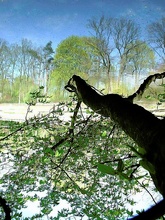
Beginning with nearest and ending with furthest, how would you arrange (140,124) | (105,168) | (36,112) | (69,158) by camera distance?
1. (105,168)
2. (140,124)
3. (69,158)
4. (36,112)

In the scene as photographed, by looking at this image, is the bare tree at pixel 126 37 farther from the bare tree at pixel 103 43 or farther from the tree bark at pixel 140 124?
the tree bark at pixel 140 124

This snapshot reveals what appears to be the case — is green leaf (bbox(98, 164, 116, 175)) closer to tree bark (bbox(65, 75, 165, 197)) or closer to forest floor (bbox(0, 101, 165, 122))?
tree bark (bbox(65, 75, 165, 197))

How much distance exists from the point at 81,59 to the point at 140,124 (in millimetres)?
10252

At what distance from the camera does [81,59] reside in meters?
10.4

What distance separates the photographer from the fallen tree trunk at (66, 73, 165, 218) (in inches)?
10.3

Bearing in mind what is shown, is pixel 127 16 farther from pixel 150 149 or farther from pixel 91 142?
pixel 150 149

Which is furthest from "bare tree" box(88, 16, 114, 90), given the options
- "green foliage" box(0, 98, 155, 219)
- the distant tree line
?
"green foliage" box(0, 98, 155, 219)

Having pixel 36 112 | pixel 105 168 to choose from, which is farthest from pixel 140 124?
pixel 36 112

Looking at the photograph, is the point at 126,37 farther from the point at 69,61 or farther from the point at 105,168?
the point at 105,168

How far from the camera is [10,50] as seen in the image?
11180 millimetres

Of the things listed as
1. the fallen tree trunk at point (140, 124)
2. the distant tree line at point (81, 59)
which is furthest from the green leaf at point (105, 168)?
the distant tree line at point (81, 59)

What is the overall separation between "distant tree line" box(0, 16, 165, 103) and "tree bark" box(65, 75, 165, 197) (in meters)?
7.88

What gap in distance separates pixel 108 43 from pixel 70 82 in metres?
9.12

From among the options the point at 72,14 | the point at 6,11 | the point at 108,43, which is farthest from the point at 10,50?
the point at 108,43
